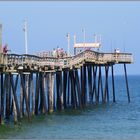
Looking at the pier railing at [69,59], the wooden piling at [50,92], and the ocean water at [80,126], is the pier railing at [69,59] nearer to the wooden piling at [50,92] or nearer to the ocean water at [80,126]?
the wooden piling at [50,92]

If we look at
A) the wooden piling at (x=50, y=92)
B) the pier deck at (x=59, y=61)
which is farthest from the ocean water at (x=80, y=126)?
the pier deck at (x=59, y=61)

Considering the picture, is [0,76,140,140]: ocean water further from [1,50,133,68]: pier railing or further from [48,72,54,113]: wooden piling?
[1,50,133,68]: pier railing

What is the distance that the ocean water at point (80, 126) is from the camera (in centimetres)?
3738

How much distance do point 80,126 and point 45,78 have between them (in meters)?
8.43

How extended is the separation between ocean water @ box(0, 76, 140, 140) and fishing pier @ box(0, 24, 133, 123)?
1123 mm

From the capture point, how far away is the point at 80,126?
139 ft

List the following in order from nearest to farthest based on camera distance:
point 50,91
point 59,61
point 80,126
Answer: point 80,126 → point 50,91 → point 59,61

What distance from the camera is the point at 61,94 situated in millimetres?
51688

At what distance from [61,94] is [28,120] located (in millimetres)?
8762

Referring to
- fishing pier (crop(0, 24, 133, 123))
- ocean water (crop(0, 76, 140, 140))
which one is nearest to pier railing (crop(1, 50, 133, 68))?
fishing pier (crop(0, 24, 133, 123))

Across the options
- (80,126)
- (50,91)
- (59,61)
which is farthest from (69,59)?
(80,126)

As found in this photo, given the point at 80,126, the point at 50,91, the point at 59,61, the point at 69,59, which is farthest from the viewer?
the point at 69,59

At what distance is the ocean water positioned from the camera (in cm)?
3738

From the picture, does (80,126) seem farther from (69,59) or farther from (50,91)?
(69,59)
